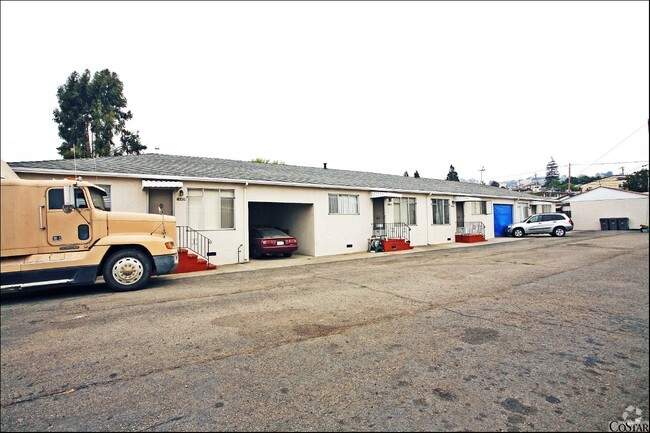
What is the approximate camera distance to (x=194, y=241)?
12016 millimetres

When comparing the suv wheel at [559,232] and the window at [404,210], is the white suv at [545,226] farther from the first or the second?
the window at [404,210]

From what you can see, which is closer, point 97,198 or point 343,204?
point 97,198

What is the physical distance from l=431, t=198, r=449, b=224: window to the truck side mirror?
18.0 m

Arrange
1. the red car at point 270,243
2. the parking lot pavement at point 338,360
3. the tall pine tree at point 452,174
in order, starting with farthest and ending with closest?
the tall pine tree at point 452,174
the red car at point 270,243
the parking lot pavement at point 338,360

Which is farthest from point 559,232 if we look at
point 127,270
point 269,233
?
point 127,270

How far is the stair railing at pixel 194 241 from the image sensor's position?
1174 centimetres

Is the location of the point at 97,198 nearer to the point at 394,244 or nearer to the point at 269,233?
the point at 269,233

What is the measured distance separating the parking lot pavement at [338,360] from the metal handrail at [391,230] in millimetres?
10782

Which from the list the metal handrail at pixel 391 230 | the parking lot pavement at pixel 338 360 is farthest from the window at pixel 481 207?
the parking lot pavement at pixel 338 360

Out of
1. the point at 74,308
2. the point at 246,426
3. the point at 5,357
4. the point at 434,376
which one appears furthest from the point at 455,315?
the point at 74,308

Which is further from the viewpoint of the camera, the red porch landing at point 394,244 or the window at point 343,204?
the red porch landing at point 394,244

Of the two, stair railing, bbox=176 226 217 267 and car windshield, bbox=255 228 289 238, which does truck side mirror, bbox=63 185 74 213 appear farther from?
car windshield, bbox=255 228 289 238

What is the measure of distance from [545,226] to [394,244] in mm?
13041

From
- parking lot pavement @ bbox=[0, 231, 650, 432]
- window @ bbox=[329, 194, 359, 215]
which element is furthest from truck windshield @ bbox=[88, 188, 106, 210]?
window @ bbox=[329, 194, 359, 215]
